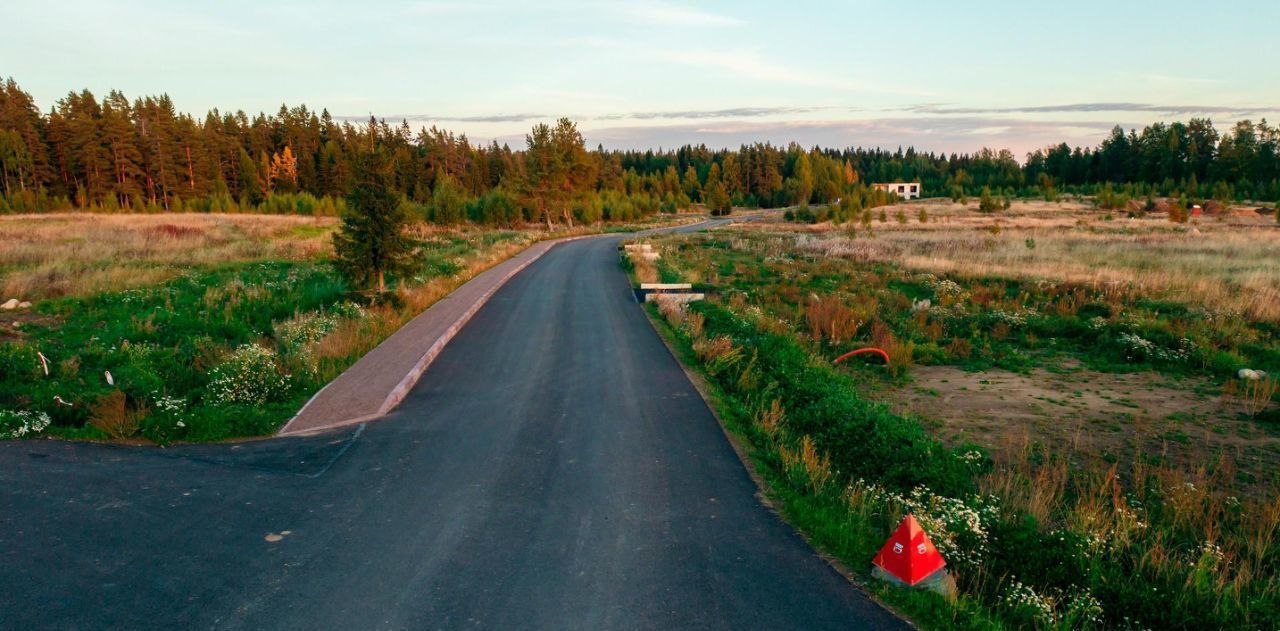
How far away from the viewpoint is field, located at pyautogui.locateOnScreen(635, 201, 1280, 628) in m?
5.27

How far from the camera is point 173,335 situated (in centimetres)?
1426

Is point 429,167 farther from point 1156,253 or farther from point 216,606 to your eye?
point 216,606

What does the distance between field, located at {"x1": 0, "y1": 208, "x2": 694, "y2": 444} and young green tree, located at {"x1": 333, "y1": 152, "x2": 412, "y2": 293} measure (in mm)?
716

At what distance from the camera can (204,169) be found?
266 ft

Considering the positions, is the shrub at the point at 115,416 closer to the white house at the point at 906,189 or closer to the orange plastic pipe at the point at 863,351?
the orange plastic pipe at the point at 863,351

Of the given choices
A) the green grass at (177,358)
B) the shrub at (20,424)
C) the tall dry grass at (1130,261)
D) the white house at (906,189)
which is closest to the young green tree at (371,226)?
the green grass at (177,358)

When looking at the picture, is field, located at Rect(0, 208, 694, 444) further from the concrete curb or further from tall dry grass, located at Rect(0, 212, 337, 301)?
the concrete curb

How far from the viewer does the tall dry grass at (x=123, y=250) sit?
19.7 m

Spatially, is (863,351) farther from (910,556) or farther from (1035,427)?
(910,556)

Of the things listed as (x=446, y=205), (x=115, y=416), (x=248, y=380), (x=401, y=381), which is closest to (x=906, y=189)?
(x=446, y=205)

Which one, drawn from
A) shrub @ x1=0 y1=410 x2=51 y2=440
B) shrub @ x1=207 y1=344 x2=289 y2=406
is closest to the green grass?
shrub @ x1=207 y1=344 x2=289 y2=406

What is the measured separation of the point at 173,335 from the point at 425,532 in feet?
38.4

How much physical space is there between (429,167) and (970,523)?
101569 millimetres

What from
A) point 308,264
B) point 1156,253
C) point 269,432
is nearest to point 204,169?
point 308,264
